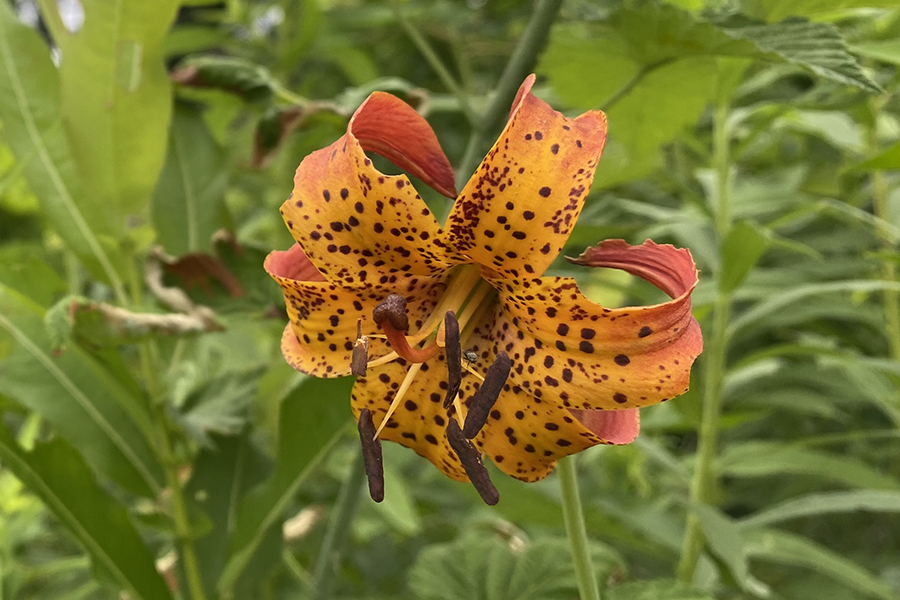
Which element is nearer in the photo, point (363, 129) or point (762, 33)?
point (363, 129)

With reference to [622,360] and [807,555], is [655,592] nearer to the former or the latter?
[622,360]

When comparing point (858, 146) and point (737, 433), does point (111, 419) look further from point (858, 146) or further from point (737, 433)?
point (737, 433)

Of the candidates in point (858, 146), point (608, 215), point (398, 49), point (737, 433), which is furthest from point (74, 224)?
point (398, 49)

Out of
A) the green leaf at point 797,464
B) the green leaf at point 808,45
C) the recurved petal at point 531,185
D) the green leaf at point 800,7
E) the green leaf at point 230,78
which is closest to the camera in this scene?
the recurved petal at point 531,185

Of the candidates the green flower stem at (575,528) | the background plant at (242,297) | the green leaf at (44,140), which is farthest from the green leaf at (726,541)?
the green leaf at (44,140)

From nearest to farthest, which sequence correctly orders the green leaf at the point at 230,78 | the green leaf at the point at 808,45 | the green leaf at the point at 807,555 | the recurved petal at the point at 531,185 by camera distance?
1. the recurved petal at the point at 531,185
2. the green leaf at the point at 808,45
3. the green leaf at the point at 230,78
4. the green leaf at the point at 807,555

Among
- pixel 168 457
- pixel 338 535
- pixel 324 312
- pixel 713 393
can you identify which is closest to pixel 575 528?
pixel 324 312

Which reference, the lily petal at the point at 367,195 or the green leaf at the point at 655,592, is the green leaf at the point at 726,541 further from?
the lily petal at the point at 367,195

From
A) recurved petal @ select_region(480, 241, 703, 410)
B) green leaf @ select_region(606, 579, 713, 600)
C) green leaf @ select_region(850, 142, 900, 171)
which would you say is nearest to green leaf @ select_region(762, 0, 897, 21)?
green leaf @ select_region(850, 142, 900, 171)
